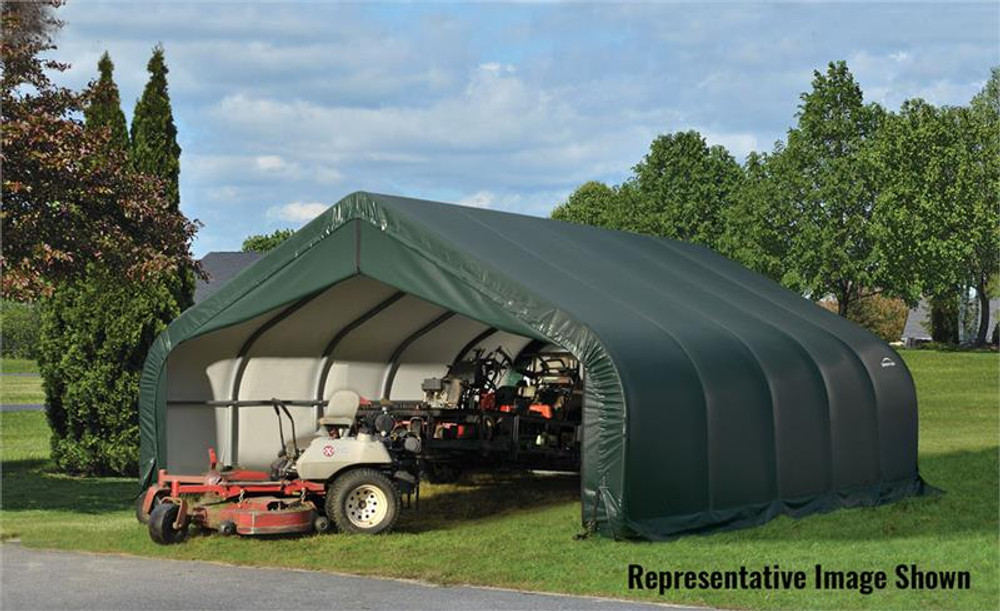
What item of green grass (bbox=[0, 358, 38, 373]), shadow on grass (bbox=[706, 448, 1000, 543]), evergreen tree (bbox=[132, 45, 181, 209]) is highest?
evergreen tree (bbox=[132, 45, 181, 209])

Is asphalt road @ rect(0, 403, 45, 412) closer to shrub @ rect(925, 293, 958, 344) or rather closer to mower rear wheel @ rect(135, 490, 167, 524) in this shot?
mower rear wheel @ rect(135, 490, 167, 524)

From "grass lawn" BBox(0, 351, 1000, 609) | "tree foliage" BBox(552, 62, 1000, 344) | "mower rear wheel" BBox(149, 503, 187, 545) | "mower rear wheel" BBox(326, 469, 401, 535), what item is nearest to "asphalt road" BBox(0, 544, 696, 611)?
"grass lawn" BBox(0, 351, 1000, 609)

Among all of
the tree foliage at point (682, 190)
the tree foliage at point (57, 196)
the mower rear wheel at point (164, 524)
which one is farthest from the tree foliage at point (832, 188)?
the mower rear wheel at point (164, 524)

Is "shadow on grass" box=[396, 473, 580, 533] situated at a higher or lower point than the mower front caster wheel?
lower

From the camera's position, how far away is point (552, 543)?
13.5 metres

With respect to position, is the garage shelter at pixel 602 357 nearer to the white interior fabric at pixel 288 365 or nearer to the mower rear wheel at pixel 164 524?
the white interior fabric at pixel 288 365

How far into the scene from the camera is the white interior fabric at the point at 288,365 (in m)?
17.5

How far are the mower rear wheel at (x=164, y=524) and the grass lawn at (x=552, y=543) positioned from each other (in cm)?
13

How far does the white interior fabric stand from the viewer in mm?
17469

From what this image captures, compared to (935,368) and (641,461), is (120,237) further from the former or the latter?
(935,368)

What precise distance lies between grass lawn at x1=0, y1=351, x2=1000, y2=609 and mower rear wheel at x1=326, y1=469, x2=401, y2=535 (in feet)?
0.78

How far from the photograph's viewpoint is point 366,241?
590 inches

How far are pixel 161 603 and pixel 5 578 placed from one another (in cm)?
205

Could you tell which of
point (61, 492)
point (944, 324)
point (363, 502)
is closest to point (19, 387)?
point (61, 492)
